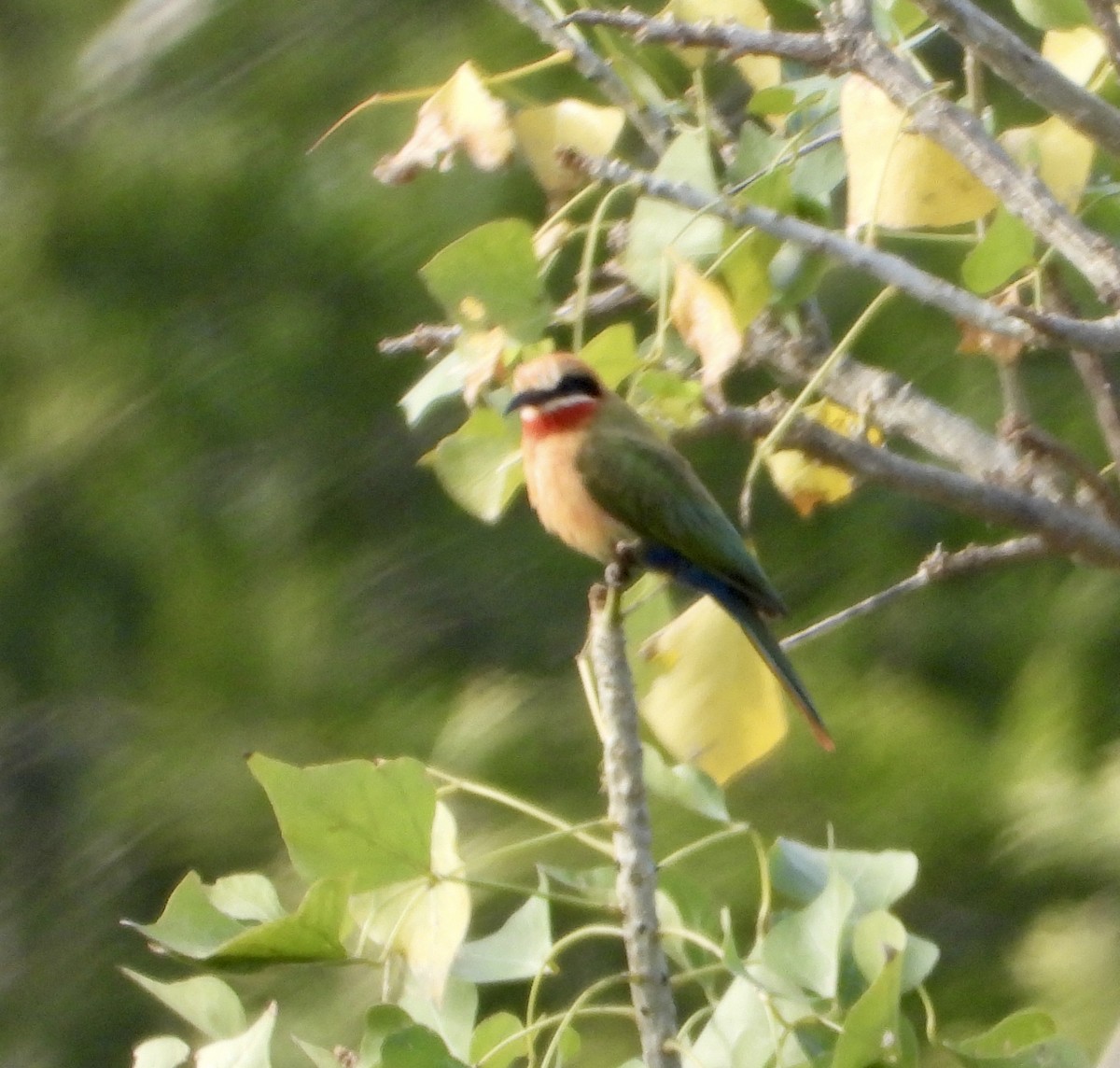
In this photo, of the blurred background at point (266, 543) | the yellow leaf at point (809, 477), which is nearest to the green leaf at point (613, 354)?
the yellow leaf at point (809, 477)

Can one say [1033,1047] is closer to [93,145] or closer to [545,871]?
[545,871]

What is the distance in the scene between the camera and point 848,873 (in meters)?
1.02

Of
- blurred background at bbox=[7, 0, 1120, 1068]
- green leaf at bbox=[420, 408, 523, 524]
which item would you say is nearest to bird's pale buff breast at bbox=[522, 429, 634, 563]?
blurred background at bbox=[7, 0, 1120, 1068]

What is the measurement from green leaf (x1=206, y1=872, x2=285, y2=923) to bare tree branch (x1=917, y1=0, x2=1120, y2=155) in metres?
0.55

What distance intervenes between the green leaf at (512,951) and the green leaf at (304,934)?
162mm

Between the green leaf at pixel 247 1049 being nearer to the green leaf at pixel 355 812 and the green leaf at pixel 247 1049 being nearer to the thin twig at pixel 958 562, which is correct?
the green leaf at pixel 355 812

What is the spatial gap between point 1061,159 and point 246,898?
2.09 feet

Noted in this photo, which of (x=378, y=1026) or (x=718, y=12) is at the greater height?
(x=718, y=12)

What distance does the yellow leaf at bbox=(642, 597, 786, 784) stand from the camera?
3.82 feet

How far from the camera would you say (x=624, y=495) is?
1.70 metres

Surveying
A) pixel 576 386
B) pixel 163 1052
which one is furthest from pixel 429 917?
pixel 576 386

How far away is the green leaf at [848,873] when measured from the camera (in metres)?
1.00

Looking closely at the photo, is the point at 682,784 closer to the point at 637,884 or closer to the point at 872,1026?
the point at 637,884

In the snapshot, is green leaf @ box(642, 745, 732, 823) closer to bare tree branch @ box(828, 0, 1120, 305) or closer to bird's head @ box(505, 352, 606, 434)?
bare tree branch @ box(828, 0, 1120, 305)
